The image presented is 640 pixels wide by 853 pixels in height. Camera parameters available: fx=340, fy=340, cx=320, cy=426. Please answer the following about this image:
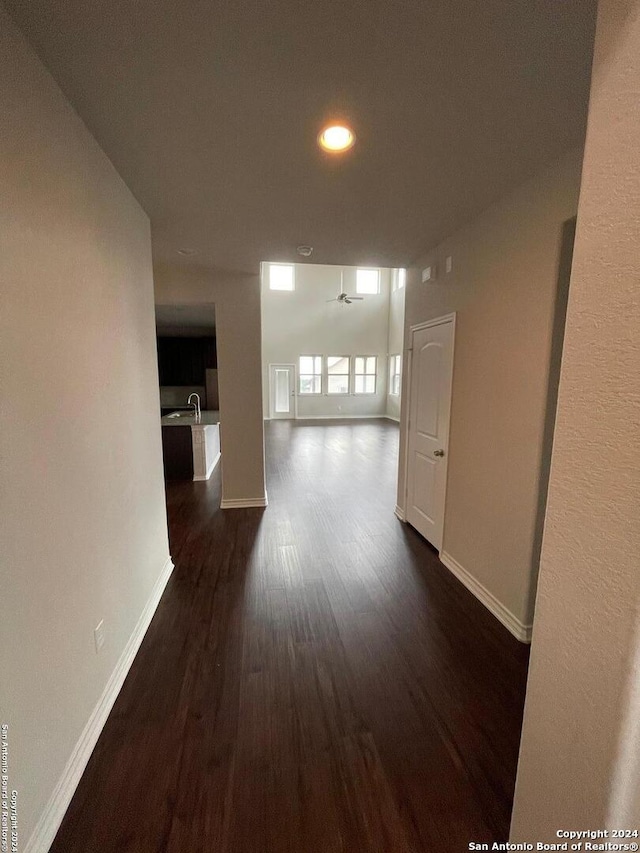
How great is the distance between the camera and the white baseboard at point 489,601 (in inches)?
81.0

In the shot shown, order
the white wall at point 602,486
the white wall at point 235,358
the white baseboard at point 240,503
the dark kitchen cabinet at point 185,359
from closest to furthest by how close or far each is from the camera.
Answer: the white wall at point 602,486 < the white wall at point 235,358 < the white baseboard at point 240,503 < the dark kitchen cabinet at point 185,359

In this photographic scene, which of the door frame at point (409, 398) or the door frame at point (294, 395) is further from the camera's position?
the door frame at point (294, 395)

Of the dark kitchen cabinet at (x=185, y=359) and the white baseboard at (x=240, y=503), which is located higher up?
the dark kitchen cabinet at (x=185, y=359)

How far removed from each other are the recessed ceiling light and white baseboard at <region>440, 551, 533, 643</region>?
2.79 meters

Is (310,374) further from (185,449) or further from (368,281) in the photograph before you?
(185,449)

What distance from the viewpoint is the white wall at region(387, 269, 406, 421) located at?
10.8 m

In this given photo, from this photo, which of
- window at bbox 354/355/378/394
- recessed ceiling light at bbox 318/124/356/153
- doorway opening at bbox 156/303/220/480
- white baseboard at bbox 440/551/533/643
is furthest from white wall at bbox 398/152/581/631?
window at bbox 354/355/378/394

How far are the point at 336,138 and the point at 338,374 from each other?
1022 centimetres

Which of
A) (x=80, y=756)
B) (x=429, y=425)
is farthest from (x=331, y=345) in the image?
(x=80, y=756)

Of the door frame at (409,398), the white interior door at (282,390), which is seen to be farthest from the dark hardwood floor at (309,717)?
the white interior door at (282,390)

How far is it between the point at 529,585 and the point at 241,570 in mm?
2049

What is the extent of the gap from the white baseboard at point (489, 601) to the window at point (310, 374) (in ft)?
30.1

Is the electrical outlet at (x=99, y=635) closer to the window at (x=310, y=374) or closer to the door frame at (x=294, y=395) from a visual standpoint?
the door frame at (x=294, y=395)

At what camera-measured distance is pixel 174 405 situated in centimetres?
852
